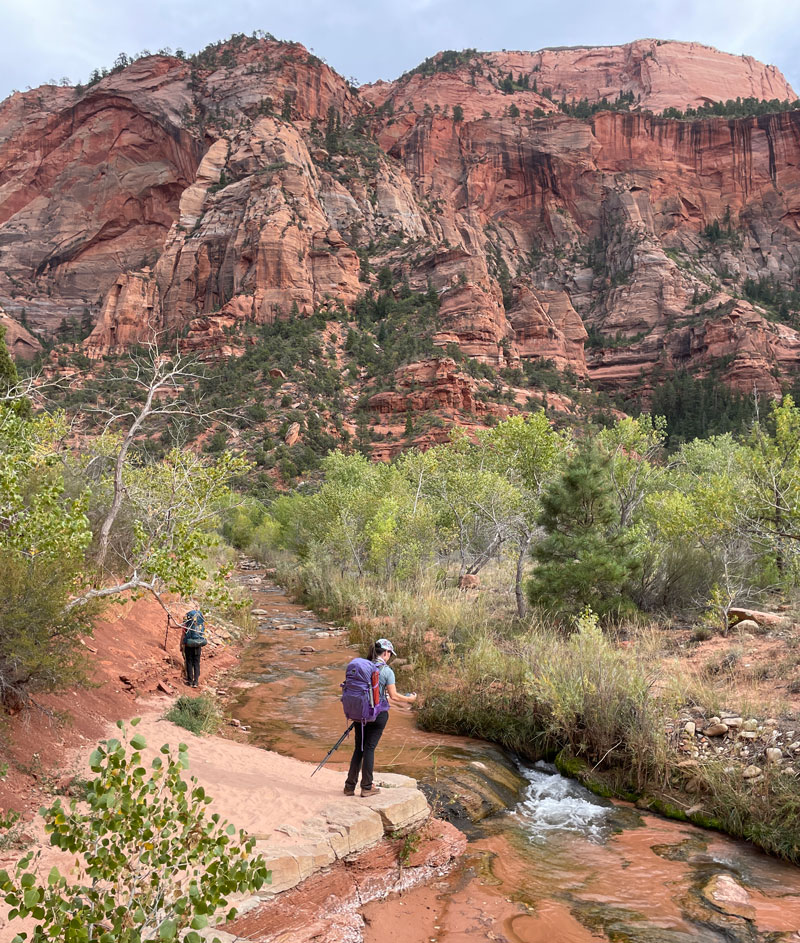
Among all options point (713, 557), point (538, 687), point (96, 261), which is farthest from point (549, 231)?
A: point (538, 687)

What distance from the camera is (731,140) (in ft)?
329

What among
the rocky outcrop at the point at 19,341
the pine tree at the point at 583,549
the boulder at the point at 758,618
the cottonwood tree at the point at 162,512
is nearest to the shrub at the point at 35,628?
the cottonwood tree at the point at 162,512

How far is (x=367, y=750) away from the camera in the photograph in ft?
19.5

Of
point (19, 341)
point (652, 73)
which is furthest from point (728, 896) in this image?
point (652, 73)

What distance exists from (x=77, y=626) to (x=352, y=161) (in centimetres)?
9345

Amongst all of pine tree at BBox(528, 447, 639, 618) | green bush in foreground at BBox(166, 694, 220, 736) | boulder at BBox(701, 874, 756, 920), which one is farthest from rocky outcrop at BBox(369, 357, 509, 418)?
boulder at BBox(701, 874, 756, 920)

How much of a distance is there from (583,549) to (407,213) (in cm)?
8444

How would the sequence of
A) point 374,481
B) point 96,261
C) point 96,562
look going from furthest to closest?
1. point 96,261
2. point 374,481
3. point 96,562

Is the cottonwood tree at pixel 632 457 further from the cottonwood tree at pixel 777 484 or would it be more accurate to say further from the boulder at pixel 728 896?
the boulder at pixel 728 896

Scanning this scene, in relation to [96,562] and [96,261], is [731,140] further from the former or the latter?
[96,562]

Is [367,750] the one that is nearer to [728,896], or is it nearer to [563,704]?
[563,704]

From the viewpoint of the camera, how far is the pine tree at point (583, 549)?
11938mm

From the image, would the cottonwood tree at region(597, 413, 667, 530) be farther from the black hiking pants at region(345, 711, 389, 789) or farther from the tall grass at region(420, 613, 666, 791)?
the black hiking pants at region(345, 711, 389, 789)

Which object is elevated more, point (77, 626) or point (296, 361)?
point (296, 361)
